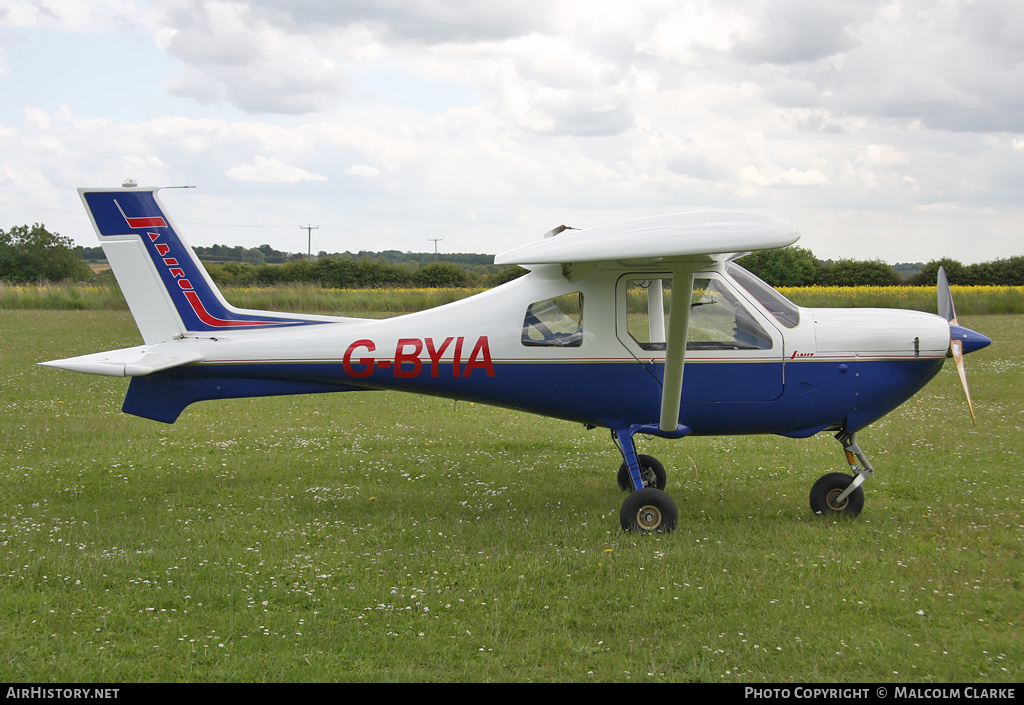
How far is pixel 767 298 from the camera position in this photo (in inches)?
274

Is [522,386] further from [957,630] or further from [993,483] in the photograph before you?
[993,483]

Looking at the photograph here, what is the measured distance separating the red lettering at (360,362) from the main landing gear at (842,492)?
14.0ft

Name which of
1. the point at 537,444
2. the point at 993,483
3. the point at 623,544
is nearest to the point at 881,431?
the point at 993,483

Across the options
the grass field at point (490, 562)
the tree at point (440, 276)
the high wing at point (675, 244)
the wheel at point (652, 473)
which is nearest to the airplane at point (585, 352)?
the high wing at point (675, 244)

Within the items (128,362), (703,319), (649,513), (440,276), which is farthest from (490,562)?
(440,276)

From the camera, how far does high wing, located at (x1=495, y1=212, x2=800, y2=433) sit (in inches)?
215

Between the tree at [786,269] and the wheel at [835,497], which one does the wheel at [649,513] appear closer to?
the wheel at [835,497]

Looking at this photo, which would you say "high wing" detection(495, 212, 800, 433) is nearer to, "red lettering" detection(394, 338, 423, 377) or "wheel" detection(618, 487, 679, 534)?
"wheel" detection(618, 487, 679, 534)

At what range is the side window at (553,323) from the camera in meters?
6.92

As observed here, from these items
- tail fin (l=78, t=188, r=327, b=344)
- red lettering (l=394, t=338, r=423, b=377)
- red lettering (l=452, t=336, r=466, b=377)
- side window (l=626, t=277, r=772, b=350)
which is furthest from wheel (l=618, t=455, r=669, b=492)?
tail fin (l=78, t=188, r=327, b=344)

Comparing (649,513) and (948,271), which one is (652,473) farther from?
(948,271)

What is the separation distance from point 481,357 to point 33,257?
232ft

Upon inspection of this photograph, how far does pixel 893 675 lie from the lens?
4188 millimetres

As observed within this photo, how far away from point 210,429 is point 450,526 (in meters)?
6.01
